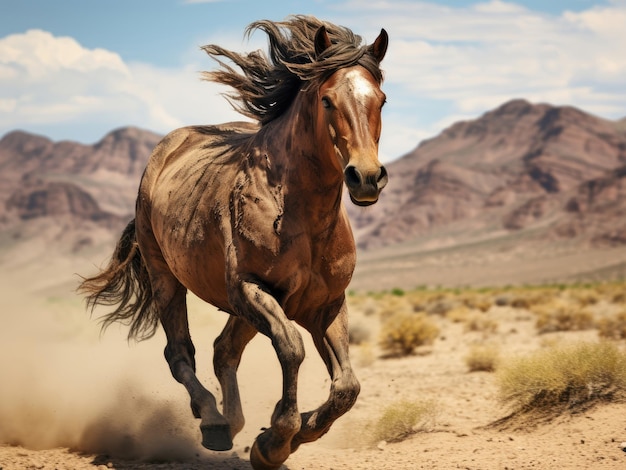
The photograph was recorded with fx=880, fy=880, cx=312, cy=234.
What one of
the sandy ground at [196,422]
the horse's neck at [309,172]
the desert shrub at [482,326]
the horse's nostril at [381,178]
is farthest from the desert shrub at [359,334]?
the horse's nostril at [381,178]

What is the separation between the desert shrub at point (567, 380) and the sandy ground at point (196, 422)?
27cm

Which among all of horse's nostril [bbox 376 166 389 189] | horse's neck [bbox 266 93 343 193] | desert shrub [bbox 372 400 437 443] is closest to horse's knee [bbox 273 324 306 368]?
horse's neck [bbox 266 93 343 193]

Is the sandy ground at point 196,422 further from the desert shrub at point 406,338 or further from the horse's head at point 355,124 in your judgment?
the desert shrub at point 406,338

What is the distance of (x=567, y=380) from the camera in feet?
29.6

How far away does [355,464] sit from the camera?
321 inches

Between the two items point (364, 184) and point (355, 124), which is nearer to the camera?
point (364, 184)

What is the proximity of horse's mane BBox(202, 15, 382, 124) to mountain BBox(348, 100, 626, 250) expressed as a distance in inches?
3410

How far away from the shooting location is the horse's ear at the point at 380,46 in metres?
6.01

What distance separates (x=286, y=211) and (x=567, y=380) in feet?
14.4

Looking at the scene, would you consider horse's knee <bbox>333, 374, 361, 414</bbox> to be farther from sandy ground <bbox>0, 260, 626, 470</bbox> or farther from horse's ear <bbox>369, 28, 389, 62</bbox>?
horse's ear <bbox>369, 28, 389, 62</bbox>

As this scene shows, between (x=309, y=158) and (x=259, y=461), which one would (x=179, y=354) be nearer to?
(x=259, y=461)

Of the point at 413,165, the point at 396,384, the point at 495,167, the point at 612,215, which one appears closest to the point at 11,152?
the point at 413,165

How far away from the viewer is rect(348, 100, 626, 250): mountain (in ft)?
335

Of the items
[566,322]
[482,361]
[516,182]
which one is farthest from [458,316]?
[516,182]
